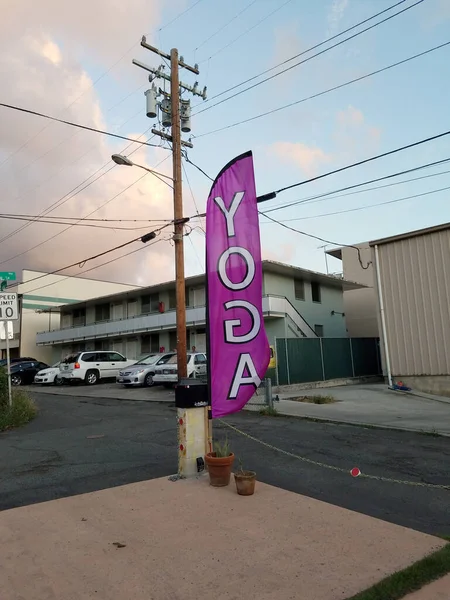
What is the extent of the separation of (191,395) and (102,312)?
32.1 m

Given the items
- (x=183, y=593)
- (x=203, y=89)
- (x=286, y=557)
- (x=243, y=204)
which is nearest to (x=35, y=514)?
(x=183, y=593)

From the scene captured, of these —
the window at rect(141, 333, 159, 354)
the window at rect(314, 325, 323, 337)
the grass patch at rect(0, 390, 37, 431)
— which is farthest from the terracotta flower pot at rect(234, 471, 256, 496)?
the window at rect(141, 333, 159, 354)

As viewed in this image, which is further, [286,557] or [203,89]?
[203,89]

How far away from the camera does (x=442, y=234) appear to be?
16.8 meters

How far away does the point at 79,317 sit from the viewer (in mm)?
39125

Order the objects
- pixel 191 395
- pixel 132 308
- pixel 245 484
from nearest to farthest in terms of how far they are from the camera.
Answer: pixel 245 484, pixel 191 395, pixel 132 308

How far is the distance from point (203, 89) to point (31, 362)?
22.4 metres

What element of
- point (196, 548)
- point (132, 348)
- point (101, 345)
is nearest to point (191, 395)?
point (196, 548)

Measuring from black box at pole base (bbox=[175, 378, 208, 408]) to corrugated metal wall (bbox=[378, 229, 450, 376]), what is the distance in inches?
518

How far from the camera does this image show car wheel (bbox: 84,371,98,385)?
24688 millimetres

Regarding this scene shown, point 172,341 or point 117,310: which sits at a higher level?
point 117,310

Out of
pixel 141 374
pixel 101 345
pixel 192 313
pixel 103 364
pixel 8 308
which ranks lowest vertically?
pixel 141 374

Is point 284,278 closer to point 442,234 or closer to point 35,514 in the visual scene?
point 442,234

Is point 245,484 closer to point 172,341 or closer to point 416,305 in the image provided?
point 416,305
